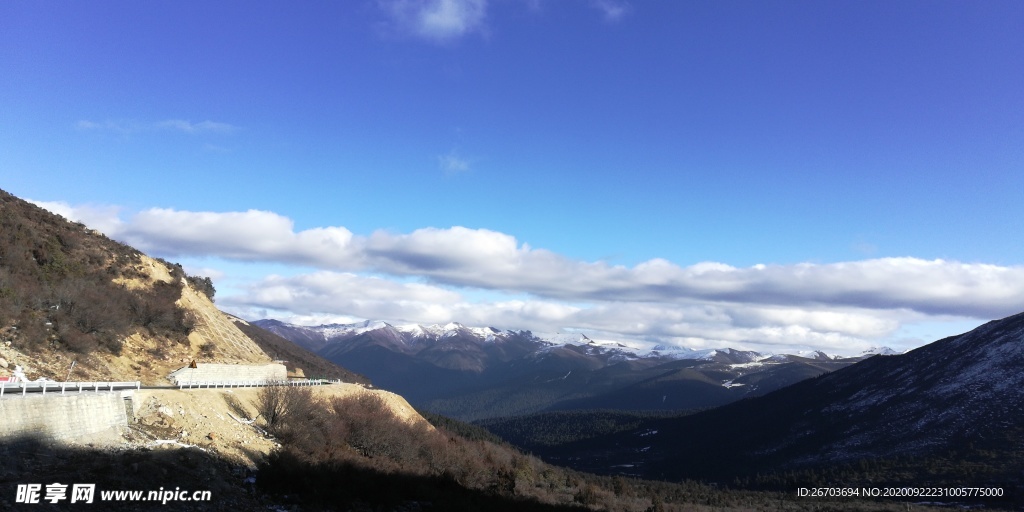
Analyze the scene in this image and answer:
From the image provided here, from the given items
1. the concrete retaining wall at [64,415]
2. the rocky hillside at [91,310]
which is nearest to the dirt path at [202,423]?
the concrete retaining wall at [64,415]

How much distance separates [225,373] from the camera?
172 feet

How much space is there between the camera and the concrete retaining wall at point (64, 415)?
22297mm

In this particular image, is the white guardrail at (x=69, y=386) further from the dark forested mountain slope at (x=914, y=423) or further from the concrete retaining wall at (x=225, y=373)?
the dark forested mountain slope at (x=914, y=423)

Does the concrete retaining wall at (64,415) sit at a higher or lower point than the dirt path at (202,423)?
higher

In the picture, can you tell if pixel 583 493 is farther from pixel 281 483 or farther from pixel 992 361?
pixel 992 361

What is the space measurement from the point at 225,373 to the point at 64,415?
29.1 m

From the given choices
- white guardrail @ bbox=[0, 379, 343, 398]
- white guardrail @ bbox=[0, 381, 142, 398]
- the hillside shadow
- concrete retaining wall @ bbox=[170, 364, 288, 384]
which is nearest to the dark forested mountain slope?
the hillside shadow

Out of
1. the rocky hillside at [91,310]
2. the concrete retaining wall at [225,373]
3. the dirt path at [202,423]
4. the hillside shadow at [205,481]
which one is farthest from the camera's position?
the concrete retaining wall at [225,373]

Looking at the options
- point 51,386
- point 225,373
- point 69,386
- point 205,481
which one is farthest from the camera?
point 225,373

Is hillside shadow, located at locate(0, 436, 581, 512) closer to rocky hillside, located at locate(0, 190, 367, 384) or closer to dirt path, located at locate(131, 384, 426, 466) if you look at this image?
dirt path, located at locate(131, 384, 426, 466)

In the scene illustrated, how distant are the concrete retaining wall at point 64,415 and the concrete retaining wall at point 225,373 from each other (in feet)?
44.2

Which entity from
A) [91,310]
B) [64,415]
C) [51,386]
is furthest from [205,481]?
[91,310]

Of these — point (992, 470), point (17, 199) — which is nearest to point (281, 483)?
point (17, 199)

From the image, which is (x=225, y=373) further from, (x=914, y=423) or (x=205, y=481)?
(x=914, y=423)
